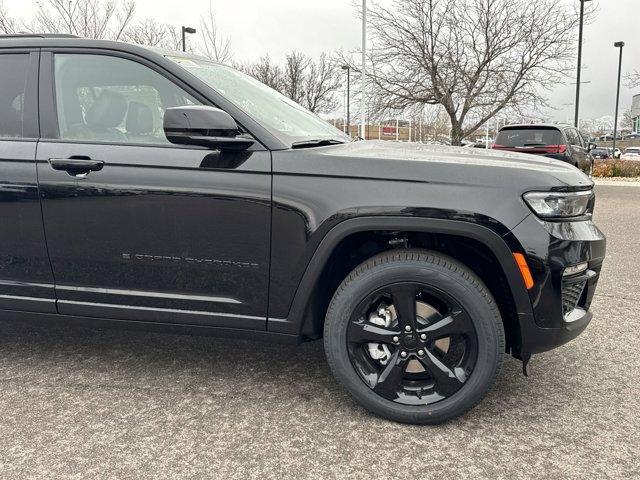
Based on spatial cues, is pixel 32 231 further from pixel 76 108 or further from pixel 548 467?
pixel 548 467

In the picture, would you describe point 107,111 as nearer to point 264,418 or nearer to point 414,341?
point 264,418

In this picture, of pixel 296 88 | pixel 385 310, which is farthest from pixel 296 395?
pixel 296 88

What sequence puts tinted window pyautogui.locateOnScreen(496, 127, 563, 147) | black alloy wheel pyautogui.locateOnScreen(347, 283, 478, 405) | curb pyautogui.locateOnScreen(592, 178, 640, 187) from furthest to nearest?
curb pyautogui.locateOnScreen(592, 178, 640, 187) < tinted window pyautogui.locateOnScreen(496, 127, 563, 147) < black alloy wheel pyautogui.locateOnScreen(347, 283, 478, 405)

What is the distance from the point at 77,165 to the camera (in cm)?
278

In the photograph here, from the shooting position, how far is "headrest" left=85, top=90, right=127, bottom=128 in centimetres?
293

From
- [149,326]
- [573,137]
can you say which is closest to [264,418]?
[149,326]

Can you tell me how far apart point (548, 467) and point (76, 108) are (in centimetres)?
284

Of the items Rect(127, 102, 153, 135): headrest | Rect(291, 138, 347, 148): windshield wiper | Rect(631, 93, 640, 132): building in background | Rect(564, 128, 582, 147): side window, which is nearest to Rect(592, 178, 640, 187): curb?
Rect(564, 128, 582, 147): side window

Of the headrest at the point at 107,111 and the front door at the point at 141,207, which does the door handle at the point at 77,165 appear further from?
the headrest at the point at 107,111

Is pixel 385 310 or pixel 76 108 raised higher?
pixel 76 108

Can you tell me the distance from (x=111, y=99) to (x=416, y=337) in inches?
78.2

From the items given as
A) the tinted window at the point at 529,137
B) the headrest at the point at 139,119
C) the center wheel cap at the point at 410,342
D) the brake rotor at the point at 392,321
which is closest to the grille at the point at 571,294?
the brake rotor at the point at 392,321

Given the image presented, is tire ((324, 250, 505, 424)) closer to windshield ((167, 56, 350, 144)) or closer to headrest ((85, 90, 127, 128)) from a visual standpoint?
windshield ((167, 56, 350, 144))

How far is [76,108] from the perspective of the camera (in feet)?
9.76
